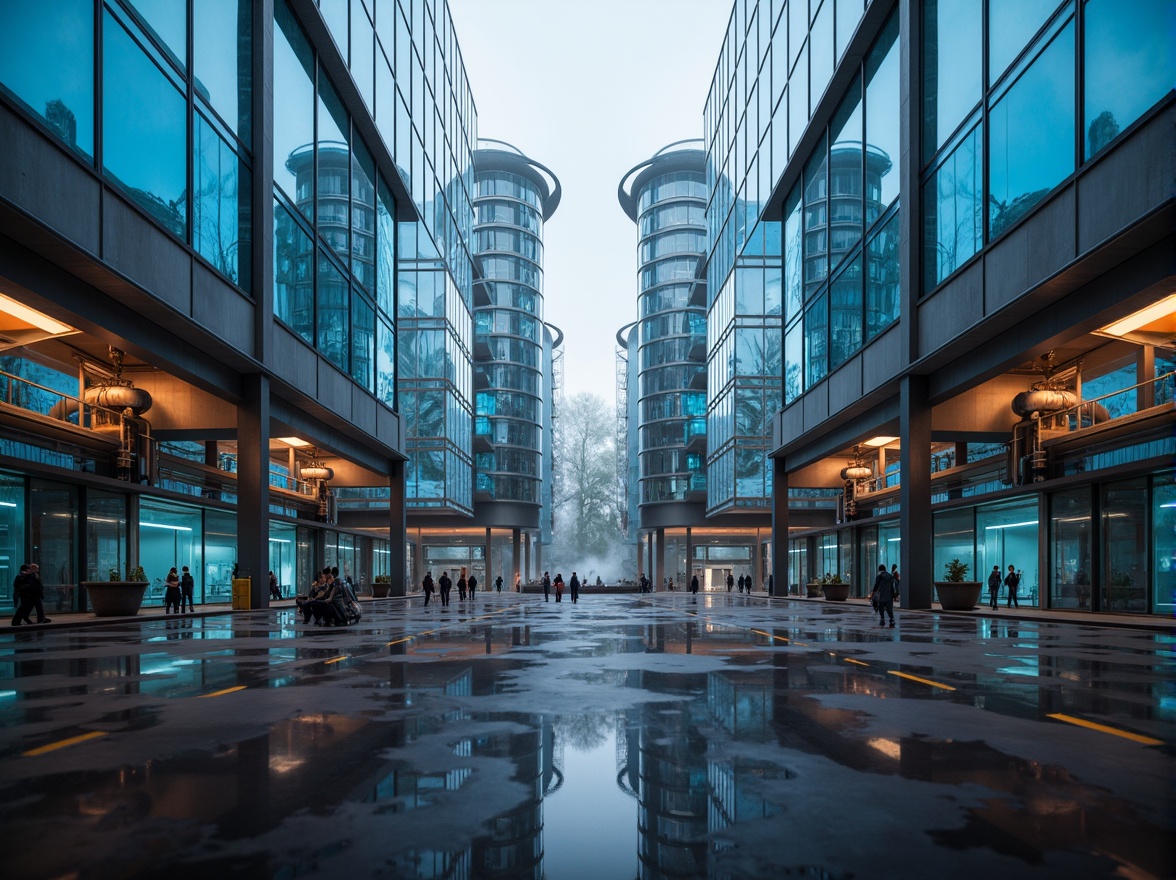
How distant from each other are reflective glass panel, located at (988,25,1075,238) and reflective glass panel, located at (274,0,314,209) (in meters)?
23.2

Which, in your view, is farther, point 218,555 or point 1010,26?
point 218,555

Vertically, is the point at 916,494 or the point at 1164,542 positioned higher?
the point at 916,494

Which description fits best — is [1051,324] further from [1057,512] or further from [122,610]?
[122,610]

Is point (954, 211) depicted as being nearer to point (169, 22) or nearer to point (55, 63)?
point (169, 22)

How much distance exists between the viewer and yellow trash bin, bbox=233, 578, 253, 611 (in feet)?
101

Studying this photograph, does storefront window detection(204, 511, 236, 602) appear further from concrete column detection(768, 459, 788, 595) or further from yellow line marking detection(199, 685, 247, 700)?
yellow line marking detection(199, 685, 247, 700)

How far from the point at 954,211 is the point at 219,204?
74.0 feet

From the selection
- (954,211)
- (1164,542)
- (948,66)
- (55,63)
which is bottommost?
(1164,542)

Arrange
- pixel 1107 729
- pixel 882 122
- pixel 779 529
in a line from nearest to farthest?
pixel 1107 729 → pixel 882 122 → pixel 779 529

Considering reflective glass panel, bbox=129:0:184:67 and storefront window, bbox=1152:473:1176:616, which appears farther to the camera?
storefront window, bbox=1152:473:1176:616

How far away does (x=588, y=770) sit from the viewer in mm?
6227

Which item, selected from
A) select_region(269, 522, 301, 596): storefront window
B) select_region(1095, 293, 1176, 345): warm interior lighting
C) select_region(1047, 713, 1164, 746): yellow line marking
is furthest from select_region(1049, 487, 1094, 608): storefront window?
select_region(269, 522, 301, 596): storefront window

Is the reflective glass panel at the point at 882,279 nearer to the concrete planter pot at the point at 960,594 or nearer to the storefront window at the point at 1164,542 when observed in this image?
the concrete planter pot at the point at 960,594

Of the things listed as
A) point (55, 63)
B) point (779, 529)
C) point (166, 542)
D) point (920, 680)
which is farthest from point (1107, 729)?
point (779, 529)
